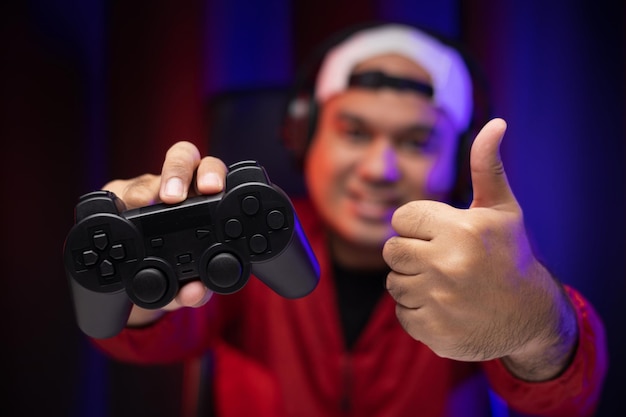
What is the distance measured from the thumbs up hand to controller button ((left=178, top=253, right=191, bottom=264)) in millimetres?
157

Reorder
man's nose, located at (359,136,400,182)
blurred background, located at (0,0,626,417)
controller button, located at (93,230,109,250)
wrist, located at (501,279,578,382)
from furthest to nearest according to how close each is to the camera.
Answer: blurred background, located at (0,0,626,417) → man's nose, located at (359,136,400,182) → wrist, located at (501,279,578,382) → controller button, located at (93,230,109,250)

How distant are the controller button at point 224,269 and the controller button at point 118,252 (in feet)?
0.19

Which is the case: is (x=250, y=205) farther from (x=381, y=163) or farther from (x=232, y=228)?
(x=381, y=163)

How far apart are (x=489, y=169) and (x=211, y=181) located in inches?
8.4

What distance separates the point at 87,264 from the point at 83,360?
825 millimetres

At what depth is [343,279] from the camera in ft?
2.68

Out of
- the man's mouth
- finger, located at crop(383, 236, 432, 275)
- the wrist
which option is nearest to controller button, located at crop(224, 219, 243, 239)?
finger, located at crop(383, 236, 432, 275)

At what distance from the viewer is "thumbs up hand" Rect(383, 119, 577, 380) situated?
42 cm

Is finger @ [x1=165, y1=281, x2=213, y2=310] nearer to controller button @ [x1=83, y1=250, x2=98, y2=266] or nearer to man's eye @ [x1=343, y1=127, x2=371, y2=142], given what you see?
controller button @ [x1=83, y1=250, x2=98, y2=266]

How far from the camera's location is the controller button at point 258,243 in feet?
1.26

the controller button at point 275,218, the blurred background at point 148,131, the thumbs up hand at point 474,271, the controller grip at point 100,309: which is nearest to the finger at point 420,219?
the thumbs up hand at point 474,271

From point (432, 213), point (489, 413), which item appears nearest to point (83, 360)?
point (489, 413)

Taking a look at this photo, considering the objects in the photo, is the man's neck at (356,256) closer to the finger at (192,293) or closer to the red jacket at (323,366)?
the red jacket at (323,366)

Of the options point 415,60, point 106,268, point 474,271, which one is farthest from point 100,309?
point 415,60
